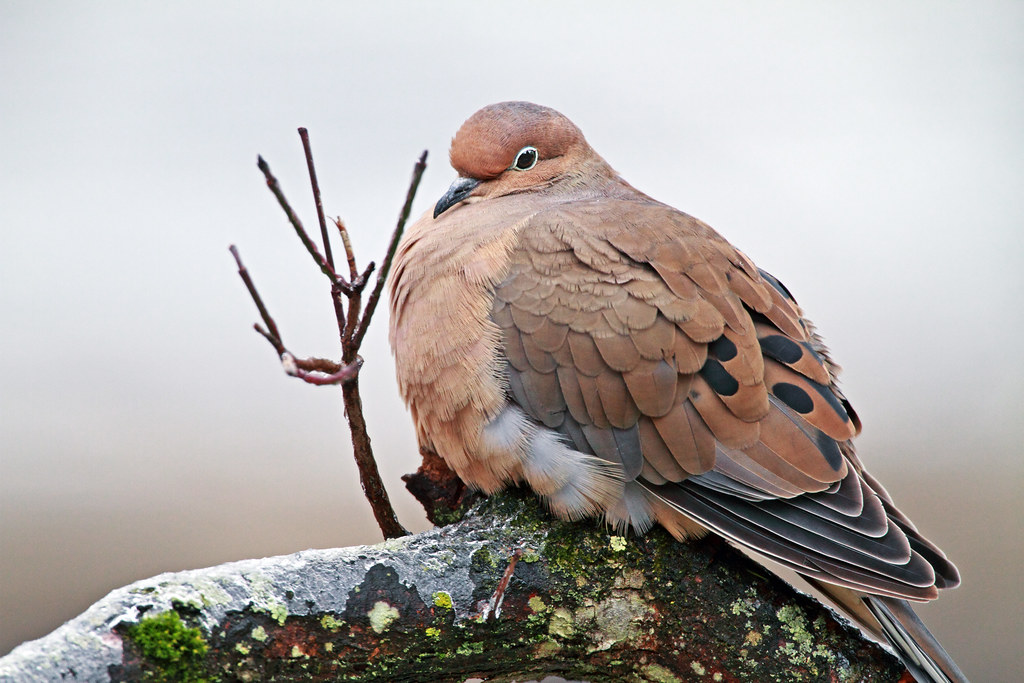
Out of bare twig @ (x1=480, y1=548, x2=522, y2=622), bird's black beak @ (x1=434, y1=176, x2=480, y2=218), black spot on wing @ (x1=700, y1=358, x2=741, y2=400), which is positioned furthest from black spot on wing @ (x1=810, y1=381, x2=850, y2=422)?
bird's black beak @ (x1=434, y1=176, x2=480, y2=218)

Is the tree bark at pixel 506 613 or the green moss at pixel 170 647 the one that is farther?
the tree bark at pixel 506 613

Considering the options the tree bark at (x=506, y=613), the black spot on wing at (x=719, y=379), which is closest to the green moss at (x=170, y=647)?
the tree bark at (x=506, y=613)

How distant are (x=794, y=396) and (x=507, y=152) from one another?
1.33m

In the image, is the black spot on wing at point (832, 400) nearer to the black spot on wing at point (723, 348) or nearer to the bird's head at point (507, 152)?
the black spot on wing at point (723, 348)

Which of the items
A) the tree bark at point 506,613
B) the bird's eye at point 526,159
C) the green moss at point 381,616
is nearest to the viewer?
the tree bark at point 506,613

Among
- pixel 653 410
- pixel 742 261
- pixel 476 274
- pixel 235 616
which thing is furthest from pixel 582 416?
pixel 235 616

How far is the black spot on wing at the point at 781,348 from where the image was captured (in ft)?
7.67

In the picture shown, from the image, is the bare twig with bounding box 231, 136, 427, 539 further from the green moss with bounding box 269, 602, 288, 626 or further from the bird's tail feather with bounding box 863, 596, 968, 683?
the bird's tail feather with bounding box 863, 596, 968, 683

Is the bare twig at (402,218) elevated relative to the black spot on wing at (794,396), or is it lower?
elevated

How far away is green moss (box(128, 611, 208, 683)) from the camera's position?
164cm

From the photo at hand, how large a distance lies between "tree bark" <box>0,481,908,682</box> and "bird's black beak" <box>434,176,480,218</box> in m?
1.09

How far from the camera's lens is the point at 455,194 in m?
2.99

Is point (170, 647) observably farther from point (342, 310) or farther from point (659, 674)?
point (659, 674)

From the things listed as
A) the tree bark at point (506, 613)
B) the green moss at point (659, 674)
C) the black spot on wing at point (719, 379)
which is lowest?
the green moss at point (659, 674)
